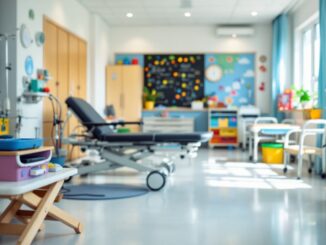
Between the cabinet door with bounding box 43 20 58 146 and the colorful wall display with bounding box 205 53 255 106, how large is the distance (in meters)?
4.27

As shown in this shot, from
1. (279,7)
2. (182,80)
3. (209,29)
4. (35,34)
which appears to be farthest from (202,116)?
→ (35,34)

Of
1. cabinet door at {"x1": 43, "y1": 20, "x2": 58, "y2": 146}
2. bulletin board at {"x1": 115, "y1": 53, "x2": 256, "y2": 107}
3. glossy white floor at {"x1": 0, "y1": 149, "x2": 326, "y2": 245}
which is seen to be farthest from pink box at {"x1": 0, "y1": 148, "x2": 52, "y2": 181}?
bulletin board at {"x1": 115, "y1": 53, "x2": 256, "y2": 107}

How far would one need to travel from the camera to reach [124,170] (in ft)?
19.9

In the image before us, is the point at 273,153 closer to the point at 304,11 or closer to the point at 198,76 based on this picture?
the point at 304,11

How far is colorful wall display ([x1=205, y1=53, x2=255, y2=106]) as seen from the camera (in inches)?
385

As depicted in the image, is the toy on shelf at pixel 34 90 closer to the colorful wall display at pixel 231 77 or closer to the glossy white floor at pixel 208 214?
the glossy white floor at pixel 208 214

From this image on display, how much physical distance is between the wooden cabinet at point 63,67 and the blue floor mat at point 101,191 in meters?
1.61

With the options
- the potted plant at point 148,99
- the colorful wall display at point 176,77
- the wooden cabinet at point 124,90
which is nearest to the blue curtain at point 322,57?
the colorful wall display at point 176,77

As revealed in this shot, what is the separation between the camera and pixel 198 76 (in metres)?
9.90

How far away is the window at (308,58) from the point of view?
24.8 feet

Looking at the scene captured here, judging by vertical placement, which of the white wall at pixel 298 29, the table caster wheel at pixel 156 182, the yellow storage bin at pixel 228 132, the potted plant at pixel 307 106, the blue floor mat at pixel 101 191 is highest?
the white wall at pixel 298 29

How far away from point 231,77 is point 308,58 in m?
2.01

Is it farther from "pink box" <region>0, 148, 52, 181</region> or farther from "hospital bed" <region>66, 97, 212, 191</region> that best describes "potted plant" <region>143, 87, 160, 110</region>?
"pink box" <region>0, 148, 52, 181</region>

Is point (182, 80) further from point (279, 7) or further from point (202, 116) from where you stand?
point (279, 7)
